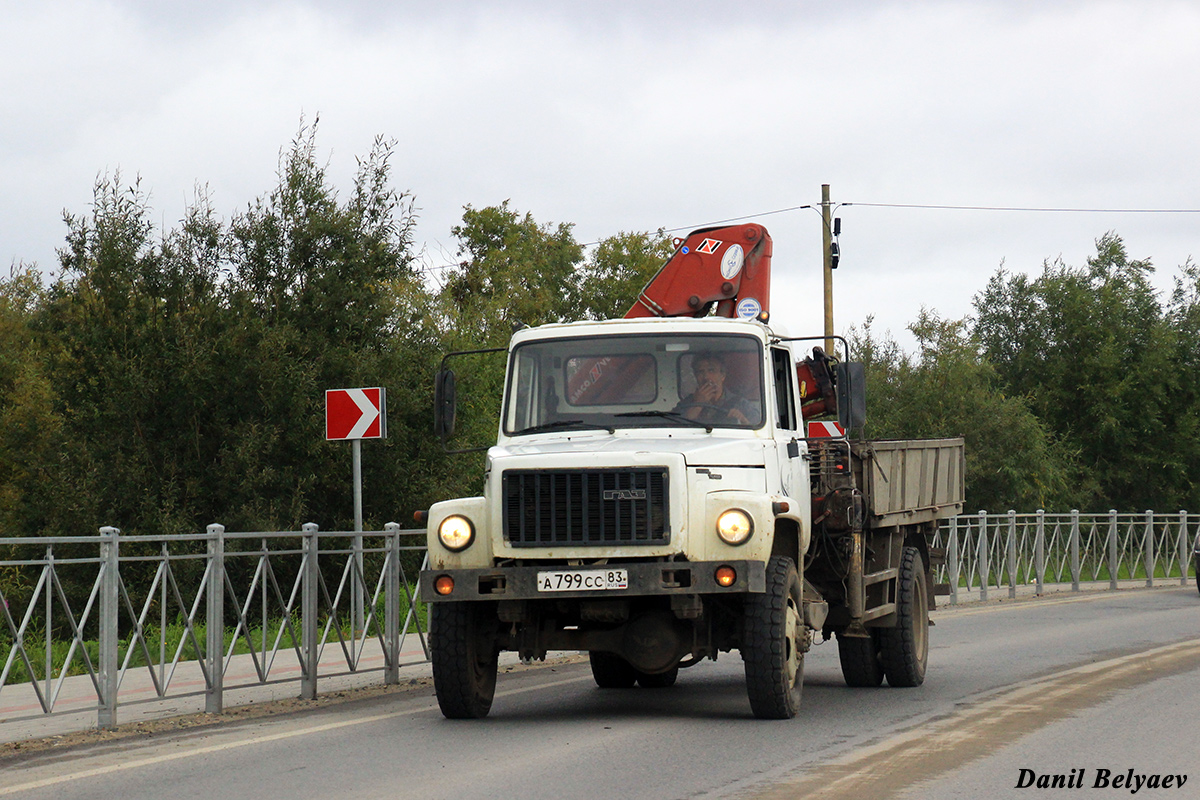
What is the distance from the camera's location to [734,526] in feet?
32.1

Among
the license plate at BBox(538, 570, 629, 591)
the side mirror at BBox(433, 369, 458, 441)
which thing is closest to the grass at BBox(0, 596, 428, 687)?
the side mirror at BBox(433, 369, 458, 441)

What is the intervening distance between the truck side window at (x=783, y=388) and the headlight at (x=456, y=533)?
7.91 feet

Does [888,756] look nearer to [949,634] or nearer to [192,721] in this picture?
[192,721]

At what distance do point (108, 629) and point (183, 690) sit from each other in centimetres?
122

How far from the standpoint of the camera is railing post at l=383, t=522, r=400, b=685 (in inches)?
544

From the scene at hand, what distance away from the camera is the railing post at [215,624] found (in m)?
11.5

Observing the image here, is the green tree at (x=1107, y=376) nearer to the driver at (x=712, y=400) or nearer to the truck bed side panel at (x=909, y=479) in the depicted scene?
the truck bed side panel at (x=909, y=479)

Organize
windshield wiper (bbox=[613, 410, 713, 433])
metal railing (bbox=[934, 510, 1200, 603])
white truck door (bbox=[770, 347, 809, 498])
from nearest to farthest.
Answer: windshield wiper (bbox=[613, 410, 713, 433]), white truck door (bbox=[770, 347, 809, 498]), metal railing (bbox=[934, 510, 1200, 603])

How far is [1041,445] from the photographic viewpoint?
45750 mm

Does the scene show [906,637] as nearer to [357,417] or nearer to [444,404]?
[444,404]

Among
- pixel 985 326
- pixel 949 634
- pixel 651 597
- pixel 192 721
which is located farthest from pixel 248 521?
pixel 985 326

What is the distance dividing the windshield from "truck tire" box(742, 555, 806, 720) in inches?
49.7

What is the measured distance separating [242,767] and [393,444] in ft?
50.4

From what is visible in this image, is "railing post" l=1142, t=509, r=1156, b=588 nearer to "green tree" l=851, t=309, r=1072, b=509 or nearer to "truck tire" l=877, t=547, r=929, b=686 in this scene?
"green tree" l=851, t=309, r=1072, b=509
